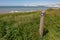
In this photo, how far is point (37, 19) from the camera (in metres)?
14.9

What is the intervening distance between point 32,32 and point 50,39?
3.88 ft

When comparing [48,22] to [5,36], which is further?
[48,22]

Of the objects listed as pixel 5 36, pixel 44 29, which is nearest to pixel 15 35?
pixel 5 36

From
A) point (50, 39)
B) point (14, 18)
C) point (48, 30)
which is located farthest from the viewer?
point (14, 18)

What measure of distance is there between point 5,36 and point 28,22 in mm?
1829

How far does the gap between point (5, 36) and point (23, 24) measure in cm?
145

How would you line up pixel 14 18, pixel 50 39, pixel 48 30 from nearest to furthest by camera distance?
1. pixel 50 39
2. pixel 48 30
3. pixel 14 18

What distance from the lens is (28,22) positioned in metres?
14.4

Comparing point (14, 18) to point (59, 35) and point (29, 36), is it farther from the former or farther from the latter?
point (59, 35)

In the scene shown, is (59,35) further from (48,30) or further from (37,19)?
(37,19)

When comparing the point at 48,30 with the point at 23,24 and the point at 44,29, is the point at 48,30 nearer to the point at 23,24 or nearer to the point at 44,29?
the point at 44,29

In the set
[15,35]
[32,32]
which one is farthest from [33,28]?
[15,35]

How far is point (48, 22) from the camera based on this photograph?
14.8 meters

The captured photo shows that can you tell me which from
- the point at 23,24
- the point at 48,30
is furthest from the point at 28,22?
the point at 48,30
